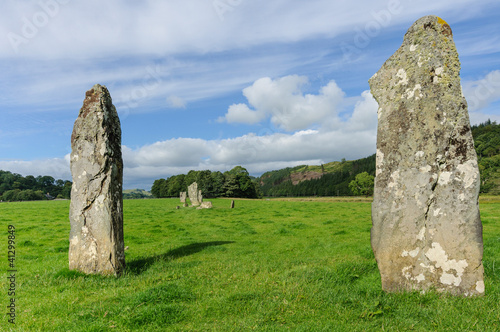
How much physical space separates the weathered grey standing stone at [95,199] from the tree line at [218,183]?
232 feet

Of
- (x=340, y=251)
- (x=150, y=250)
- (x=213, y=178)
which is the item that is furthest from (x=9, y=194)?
(x=340, y=251)

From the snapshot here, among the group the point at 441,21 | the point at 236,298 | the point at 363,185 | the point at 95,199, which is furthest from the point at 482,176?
the point at 95,199

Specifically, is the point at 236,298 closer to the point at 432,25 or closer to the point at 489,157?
the point at 432,25

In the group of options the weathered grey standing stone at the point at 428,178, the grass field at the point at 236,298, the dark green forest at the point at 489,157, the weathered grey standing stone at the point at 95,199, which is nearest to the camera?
the grass field at the point at 236,298

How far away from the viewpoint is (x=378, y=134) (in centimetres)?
689

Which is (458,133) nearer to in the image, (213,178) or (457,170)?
(457,170)

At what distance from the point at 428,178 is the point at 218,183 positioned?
3020 inches

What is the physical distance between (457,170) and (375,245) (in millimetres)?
2299

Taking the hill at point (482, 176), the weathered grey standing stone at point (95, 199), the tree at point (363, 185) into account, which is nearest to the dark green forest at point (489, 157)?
the hill at point (482, 176)

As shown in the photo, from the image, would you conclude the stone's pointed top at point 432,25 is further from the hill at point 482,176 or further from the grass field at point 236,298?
the hill at point 482,176

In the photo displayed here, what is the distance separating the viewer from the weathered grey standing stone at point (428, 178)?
6.12 metres

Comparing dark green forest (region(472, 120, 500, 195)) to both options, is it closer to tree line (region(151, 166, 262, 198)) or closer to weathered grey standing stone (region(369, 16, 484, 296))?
tree line (region(151, 166, 262, 198))

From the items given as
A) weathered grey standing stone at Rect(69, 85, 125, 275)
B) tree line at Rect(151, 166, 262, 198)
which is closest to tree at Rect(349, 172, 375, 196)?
tree line at Rect(151, 166, 262, 198)

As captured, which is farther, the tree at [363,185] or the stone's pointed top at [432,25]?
the tree at [363,185]
